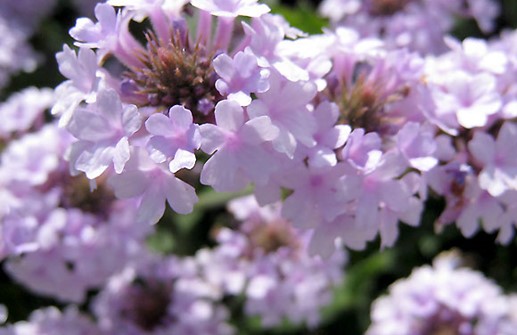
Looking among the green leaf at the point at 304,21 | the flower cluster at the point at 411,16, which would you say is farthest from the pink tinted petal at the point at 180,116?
the flower cluster at the point at 411,16

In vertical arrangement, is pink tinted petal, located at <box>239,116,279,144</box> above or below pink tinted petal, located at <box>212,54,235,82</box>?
below

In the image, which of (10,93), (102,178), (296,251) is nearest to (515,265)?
(296,251)

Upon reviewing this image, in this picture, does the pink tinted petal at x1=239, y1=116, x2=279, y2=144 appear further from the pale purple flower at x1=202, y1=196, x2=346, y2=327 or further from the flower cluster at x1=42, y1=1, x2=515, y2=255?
the pale purple flower at x1=202, y1=196, x2=346, y2=327

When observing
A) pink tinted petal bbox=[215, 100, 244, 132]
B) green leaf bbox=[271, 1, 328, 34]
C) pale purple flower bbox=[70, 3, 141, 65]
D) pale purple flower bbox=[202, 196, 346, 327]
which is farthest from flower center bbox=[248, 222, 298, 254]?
pink tinted petal bbox=[215, 100, 244, 132]

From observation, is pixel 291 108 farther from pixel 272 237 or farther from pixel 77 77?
pixel 272 237

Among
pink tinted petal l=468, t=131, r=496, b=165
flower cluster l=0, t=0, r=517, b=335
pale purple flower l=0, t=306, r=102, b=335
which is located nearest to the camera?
flower cluster l=0, t=0, r=517, b=335

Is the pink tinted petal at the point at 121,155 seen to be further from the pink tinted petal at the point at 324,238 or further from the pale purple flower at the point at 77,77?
the pink tinted petal at the point at 324,238
